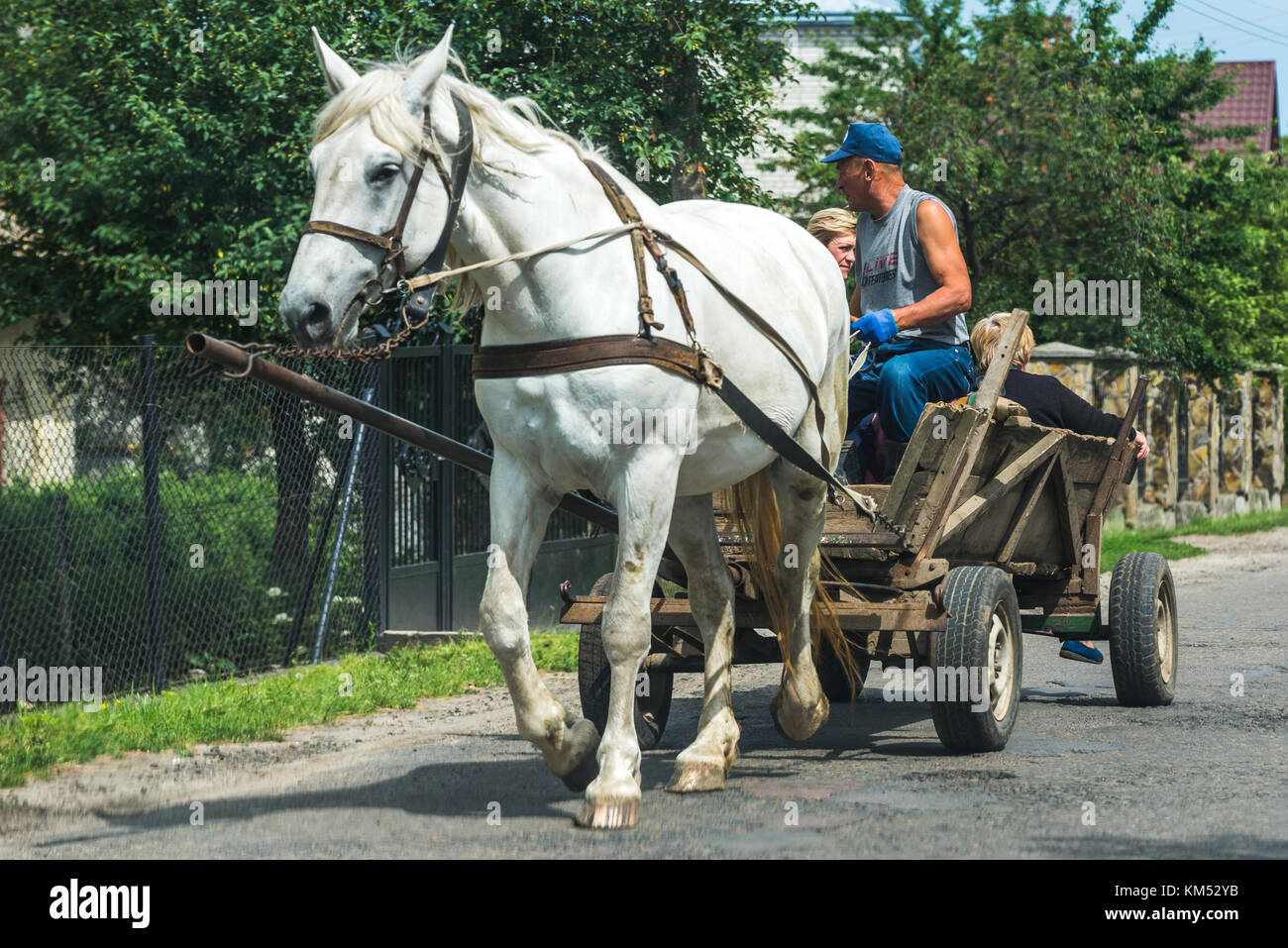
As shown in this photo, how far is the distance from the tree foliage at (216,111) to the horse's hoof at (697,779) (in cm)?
514

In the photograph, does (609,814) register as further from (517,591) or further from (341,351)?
(341,351)

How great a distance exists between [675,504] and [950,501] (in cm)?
118

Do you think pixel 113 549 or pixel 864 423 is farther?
pixel 113 549

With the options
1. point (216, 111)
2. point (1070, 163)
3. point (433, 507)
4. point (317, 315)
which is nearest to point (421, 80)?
point (317, 315)

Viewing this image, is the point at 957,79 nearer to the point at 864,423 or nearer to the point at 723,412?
the point at 864,423

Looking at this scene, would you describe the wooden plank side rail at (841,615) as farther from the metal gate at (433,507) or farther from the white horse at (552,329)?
the metal gate at (433,507)

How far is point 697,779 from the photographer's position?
5312 mm

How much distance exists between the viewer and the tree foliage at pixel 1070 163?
55.7ft

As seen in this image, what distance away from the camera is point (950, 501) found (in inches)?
243

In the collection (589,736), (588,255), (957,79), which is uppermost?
(957,79)

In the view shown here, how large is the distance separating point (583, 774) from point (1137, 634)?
3.17 meters

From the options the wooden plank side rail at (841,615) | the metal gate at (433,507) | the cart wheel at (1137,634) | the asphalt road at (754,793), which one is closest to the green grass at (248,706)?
the asphalt road at (754,793)

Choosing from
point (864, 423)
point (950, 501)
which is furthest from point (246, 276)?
point (950, 501)

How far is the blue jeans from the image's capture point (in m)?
6.81
